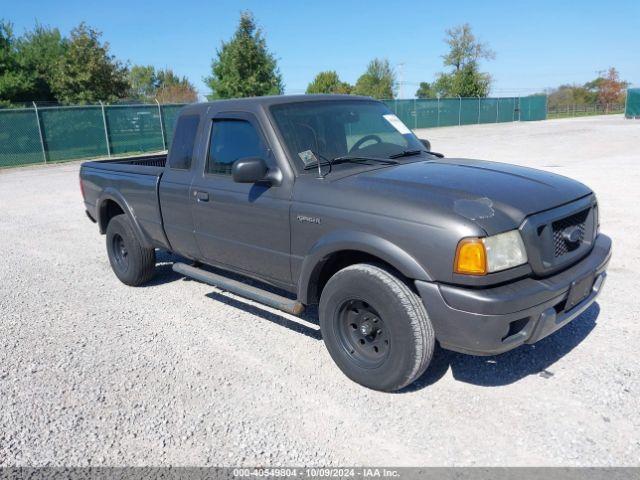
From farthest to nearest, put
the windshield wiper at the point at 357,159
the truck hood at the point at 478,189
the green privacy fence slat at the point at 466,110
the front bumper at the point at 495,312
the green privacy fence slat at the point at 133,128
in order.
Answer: the green privacy fence slat at the point at 466,110 → the green privacy fence slat at the point at 133,128 → the windshield wiper at the point at 357,159 → the truck hood at the point at 478,189 → the front bumper at the point at 495,312

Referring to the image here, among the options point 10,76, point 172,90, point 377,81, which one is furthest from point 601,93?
point 10,76

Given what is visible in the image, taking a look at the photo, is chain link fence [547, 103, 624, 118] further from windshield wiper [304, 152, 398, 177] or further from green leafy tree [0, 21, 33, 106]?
windshield wiper [304, 152, 398, 177]

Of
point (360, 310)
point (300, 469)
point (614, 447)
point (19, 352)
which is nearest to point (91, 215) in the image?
point (19, 352)

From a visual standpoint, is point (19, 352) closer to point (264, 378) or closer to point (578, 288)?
point (264, 378)

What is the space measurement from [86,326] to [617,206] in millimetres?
7867

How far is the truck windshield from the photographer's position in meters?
3.96

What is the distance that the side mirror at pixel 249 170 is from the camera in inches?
144

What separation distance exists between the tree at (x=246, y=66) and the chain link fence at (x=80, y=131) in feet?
15.5

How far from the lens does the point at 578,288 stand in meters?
3.24

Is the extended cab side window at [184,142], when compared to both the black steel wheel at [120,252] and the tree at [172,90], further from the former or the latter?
the tree at [172,90]

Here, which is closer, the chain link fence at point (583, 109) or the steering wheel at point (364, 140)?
the steering wheel at point (364, 140)

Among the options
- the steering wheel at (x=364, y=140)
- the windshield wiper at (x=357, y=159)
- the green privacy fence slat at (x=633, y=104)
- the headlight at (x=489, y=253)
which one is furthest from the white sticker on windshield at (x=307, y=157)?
the green privacy fence slat at (x=633, y=104)

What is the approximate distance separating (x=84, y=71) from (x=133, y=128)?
6.10 meters

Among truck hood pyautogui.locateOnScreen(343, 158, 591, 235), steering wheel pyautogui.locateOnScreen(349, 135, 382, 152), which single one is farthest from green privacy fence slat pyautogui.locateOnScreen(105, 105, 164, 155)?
truck hood pyautogui.locateOnScreen(343, 158, 591, 235)
